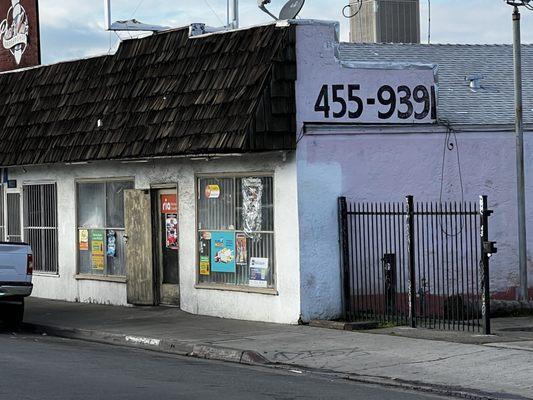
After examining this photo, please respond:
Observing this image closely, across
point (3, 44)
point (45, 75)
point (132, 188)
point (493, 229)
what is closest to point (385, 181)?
point (493, 229)

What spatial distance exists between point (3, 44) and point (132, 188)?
6463mm

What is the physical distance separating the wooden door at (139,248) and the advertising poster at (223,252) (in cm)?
191

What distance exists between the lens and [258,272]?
1908 centimetres

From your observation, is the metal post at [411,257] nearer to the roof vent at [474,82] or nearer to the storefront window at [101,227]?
the roof vent at [474,82]

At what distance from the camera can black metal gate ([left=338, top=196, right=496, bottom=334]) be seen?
1823cm

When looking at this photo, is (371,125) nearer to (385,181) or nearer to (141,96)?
(385,181)

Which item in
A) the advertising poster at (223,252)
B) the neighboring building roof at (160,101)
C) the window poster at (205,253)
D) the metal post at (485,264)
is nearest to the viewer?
the metal post at (485,264)

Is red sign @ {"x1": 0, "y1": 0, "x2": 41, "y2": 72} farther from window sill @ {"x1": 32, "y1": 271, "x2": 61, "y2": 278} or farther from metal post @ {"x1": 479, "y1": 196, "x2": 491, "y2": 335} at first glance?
metal post @ {"x1": 479, "y1": 196, "x2": 491, "y2": 335}

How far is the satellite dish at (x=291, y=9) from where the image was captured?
61.2ft

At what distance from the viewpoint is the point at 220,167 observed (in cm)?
1972

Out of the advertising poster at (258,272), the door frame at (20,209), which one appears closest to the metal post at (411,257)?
the advertising poster at (258,272)

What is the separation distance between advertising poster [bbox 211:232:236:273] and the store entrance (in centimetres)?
124

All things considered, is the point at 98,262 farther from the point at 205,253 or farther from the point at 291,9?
the point at 291,9

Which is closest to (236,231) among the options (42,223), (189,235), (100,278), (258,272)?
(258,272)
